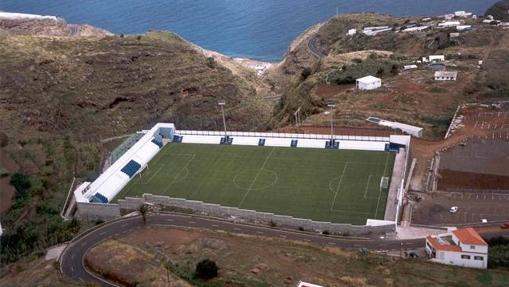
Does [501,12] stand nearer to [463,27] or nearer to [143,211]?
[463,27]

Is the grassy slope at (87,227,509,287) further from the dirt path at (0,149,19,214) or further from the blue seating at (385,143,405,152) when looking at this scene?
the dirt path at (0,149,19,214)

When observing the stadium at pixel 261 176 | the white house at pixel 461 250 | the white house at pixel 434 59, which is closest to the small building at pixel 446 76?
the white house at pixel 434 59

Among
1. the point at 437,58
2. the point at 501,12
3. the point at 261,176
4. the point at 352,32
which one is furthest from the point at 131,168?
the point at 501,12

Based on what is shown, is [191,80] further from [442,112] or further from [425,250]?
[425,250]

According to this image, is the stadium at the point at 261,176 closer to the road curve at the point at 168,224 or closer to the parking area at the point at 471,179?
the road curve at the point at 168,224

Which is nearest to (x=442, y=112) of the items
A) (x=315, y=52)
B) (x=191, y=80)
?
(x=191, y=80)

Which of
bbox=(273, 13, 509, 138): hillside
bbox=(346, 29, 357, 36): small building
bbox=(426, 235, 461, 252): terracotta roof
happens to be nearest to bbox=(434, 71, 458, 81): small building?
bbox=(273, 13, 509, 138): hillside
